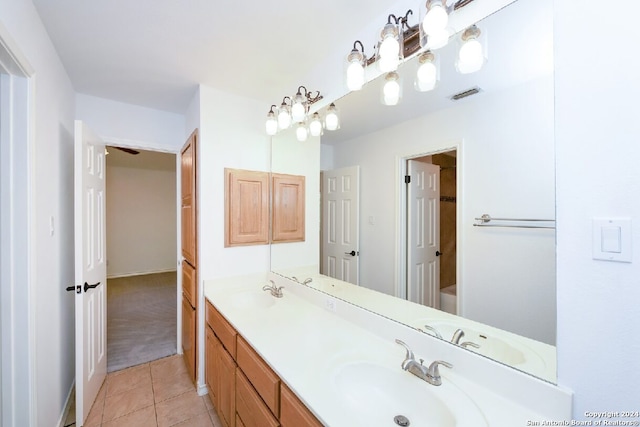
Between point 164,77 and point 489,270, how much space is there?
237cm

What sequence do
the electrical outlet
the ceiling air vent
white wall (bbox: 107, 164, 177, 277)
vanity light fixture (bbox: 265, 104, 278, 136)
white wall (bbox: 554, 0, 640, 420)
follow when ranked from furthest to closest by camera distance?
white wall (bbox: 107, 164, 177, 277) → vanity light fixture (bbox: 265, 104, 278, 136) → the electrical outlet → the ceiling air vent → white wall (bbox: 554, 0, 640, 420)

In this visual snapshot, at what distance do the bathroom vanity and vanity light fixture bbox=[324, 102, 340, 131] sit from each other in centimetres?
109

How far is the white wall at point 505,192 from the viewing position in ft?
2.73

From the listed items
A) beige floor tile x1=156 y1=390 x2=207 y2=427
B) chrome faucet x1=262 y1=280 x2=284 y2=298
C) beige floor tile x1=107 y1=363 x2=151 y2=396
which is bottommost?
Result: beige floor tile x1=156 y1=390 x2=207 y2=427

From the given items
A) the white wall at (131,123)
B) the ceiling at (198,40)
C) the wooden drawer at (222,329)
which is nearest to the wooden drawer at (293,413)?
the wooden drawer at (222,329)

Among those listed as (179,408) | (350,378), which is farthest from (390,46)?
(179,408)

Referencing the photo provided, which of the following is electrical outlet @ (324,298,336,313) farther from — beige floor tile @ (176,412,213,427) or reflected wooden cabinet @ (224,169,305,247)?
beige floor tile @ (176,412,213,427)

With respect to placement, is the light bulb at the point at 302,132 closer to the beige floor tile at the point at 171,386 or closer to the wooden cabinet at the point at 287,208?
the wooden cabinet at the point at 287,208

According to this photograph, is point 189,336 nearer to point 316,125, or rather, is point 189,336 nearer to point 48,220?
point 48,220

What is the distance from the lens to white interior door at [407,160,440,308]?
3.87ft

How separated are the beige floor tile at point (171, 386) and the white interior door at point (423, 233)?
198cm

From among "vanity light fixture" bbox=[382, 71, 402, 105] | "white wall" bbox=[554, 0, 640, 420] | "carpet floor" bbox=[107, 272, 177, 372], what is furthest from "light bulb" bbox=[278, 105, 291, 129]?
"carpet floor" bbox=[107, 272, 177, 372]

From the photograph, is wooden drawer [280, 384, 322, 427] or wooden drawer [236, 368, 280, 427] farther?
wooden drawer [236, 368, 280, 427]

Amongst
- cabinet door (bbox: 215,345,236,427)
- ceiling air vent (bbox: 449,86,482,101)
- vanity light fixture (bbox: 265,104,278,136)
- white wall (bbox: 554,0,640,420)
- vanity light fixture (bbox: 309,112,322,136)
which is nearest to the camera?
white wall (bbox: 554,0,640,420)
